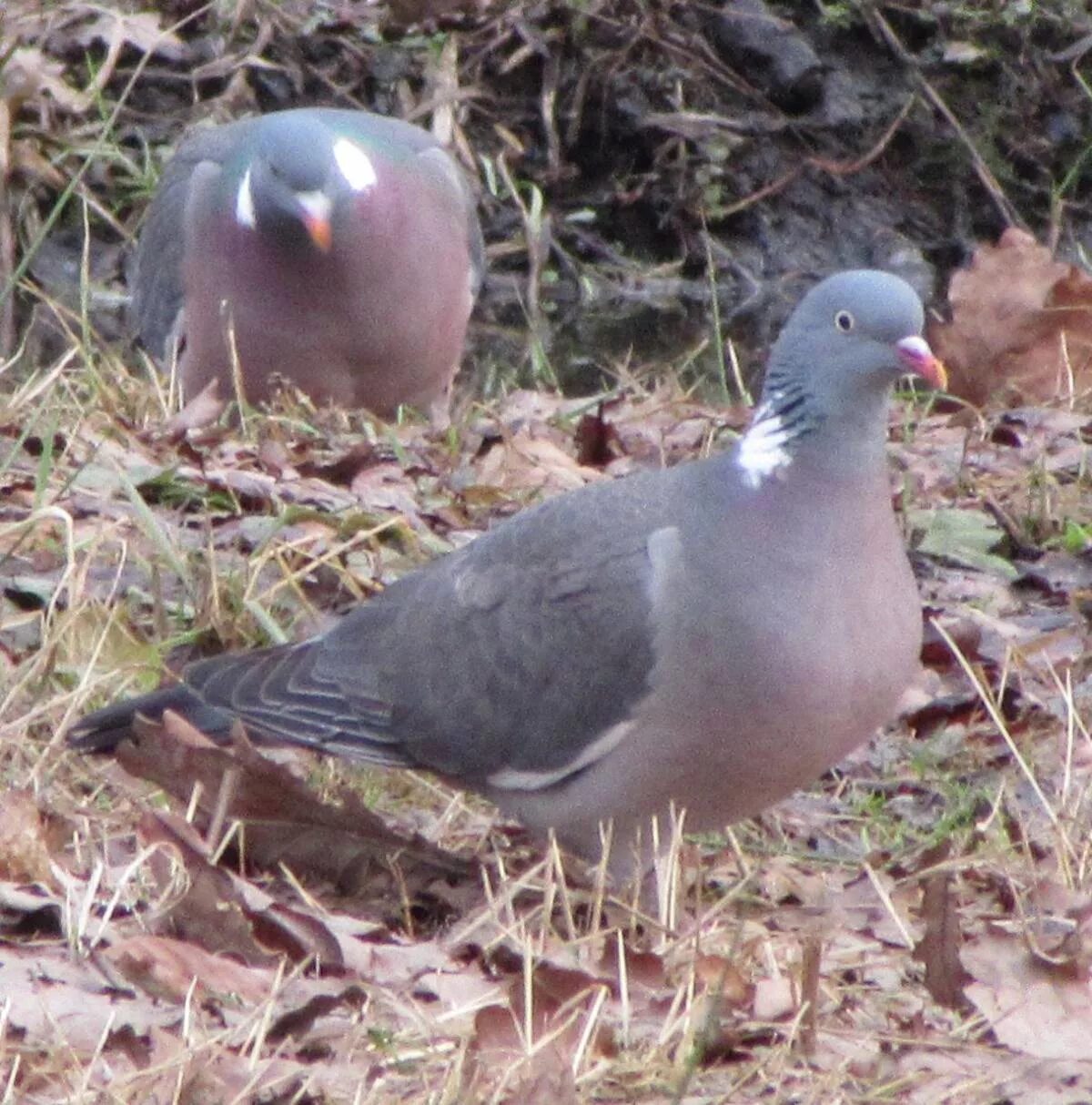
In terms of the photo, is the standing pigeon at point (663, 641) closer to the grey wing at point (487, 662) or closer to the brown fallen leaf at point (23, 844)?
the grey wing at point (487, 662)

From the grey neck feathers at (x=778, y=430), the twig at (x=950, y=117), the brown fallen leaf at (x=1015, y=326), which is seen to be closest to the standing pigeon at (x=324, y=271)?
the brown fallen leaf at (x=1015, y=326)

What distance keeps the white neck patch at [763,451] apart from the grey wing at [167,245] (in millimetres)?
3169

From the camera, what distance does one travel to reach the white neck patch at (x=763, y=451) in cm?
370

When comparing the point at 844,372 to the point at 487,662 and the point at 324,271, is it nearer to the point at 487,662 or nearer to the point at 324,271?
the point at 487,662

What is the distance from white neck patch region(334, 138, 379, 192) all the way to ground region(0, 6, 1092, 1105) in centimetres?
63

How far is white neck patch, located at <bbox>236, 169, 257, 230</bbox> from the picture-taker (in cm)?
629

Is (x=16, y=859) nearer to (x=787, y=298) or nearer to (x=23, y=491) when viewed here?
(x=23, y=491)

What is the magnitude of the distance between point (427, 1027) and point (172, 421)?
10.2ft

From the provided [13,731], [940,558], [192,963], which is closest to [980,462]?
[940,558]

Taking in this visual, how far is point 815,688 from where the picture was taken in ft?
11.5

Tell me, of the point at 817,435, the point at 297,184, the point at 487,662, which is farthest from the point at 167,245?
the point at 817,435

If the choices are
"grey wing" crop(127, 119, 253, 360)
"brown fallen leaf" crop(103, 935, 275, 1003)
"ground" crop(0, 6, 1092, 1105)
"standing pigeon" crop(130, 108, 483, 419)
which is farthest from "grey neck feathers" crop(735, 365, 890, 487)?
"grey wing" crop(127, 119, 253, 360)

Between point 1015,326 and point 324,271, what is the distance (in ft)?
5.83

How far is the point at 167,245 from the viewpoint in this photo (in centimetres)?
689
